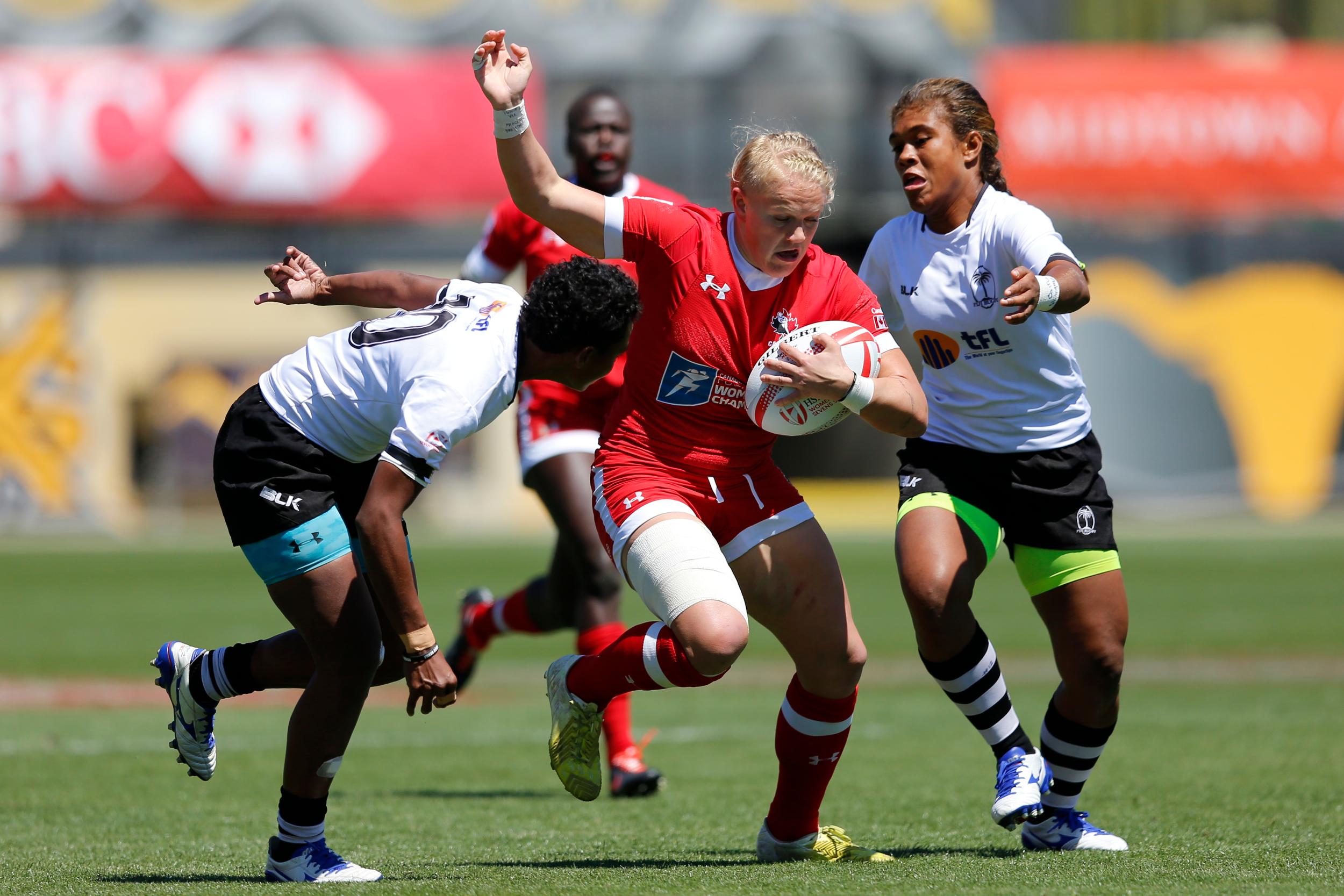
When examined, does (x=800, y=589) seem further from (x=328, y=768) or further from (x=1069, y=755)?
(x=328, y=768)

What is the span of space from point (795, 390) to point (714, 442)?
45cm

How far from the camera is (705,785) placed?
7520 millimetres

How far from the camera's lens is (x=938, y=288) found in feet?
19.0

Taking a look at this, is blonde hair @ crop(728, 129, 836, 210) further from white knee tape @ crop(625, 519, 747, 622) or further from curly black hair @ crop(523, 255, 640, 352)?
white knee tape @ crop(625, 519, 747, 622)

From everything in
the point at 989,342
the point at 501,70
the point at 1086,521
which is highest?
the point at 501,70

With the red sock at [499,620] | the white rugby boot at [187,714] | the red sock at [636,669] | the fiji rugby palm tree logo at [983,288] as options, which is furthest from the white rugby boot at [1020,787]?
the red sock at [499,620]

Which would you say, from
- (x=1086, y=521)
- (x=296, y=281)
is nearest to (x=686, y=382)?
(x=296, y=281)

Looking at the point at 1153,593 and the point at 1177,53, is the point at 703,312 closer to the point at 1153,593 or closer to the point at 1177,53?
the point at 1153,593

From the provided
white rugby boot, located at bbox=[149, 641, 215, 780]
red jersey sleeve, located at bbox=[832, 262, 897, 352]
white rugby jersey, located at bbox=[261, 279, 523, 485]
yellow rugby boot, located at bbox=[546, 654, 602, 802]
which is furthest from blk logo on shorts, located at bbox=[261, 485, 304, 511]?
red jersey sleeve, located at bbox=[832, 262, 897, 352]

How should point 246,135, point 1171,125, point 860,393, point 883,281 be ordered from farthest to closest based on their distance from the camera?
1. point 1171,125
2. point 246,135
3. point 883,281
4. point 860,393

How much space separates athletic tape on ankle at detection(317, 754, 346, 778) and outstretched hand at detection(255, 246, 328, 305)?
1503mm

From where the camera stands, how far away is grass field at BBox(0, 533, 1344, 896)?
5.12 meters

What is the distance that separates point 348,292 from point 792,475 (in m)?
26.0

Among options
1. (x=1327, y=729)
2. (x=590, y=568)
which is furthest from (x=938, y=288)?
(x=1327, y=729)
